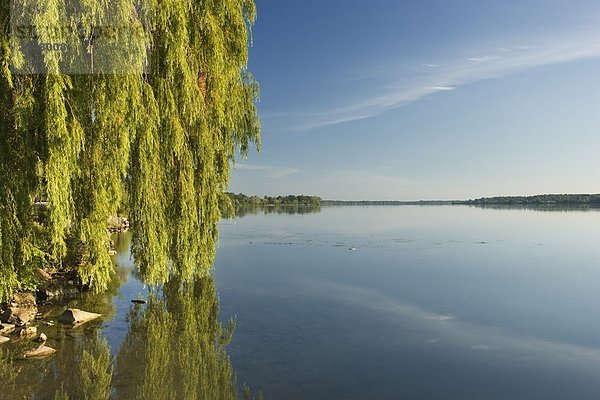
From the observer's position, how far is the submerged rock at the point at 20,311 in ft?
39.9

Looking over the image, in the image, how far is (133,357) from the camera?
10141mm

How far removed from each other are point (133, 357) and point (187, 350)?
4.17ft

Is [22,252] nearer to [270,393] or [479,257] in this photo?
[270,393]

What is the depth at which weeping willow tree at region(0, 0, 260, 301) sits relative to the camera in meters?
6.74

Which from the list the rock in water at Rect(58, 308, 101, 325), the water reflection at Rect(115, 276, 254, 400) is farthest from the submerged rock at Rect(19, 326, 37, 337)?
the water reflection at Rect(115, 276, 254, 400)

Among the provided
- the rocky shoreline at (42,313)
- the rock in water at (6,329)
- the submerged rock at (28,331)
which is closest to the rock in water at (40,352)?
the rocky shoreline at (42,313)

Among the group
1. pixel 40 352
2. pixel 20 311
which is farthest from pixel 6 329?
pixel 40 352

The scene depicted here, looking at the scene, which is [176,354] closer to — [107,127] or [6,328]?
[6,328]

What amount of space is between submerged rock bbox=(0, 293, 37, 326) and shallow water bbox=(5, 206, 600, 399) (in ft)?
2.09

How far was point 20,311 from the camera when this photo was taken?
1244 centimetres

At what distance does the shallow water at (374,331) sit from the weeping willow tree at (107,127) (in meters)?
2.73

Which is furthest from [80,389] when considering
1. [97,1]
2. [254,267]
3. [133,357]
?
[254,267]

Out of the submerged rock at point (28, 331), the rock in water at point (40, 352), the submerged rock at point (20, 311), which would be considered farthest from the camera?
the submerged rock at point (20, 311)

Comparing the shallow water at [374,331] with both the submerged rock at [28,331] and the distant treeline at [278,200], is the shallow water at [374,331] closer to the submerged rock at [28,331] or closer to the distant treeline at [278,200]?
the submerged rock at [28,331]
